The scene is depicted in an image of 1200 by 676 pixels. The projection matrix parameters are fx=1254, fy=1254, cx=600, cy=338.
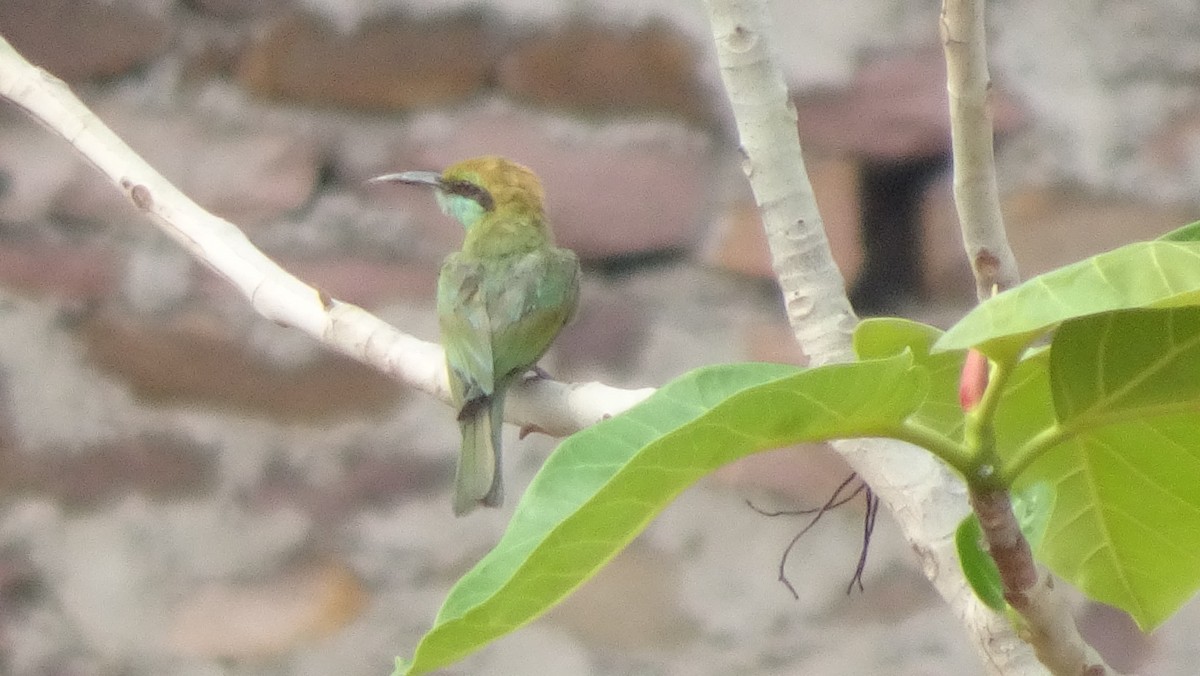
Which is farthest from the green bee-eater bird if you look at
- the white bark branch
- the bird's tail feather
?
the white bark branch

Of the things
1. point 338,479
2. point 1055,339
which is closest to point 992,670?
point 1055,339

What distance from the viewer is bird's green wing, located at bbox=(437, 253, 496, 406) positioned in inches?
25.3

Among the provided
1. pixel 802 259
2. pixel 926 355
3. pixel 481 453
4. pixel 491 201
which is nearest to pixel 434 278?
pixel 491 201

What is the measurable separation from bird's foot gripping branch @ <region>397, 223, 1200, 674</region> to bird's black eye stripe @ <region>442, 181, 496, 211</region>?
0.50 meters

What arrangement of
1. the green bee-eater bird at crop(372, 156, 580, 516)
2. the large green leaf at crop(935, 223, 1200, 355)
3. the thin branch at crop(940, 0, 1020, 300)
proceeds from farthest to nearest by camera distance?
the green bee-eater bird at crop(372, 156, 580, 516)
the thin branch at crop(940, 0, 1020, 300)
the large green leaf at crop(935, 223, 1200, 355)

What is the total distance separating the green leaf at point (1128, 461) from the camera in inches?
11.0

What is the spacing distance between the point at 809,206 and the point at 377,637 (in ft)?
1.74

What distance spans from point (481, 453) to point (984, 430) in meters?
0.43

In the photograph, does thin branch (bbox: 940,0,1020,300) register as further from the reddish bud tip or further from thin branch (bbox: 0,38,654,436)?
thin branch (bbox: 0,38,654,436)

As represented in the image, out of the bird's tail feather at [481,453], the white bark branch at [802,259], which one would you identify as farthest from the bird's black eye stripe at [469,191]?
the white bark branch at [802,259]

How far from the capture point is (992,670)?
38cm

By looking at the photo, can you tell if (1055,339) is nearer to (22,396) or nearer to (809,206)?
(809,206)

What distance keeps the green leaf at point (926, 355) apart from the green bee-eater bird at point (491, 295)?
0.98ft

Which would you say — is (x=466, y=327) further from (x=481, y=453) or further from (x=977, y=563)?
(x=977, y=563)
